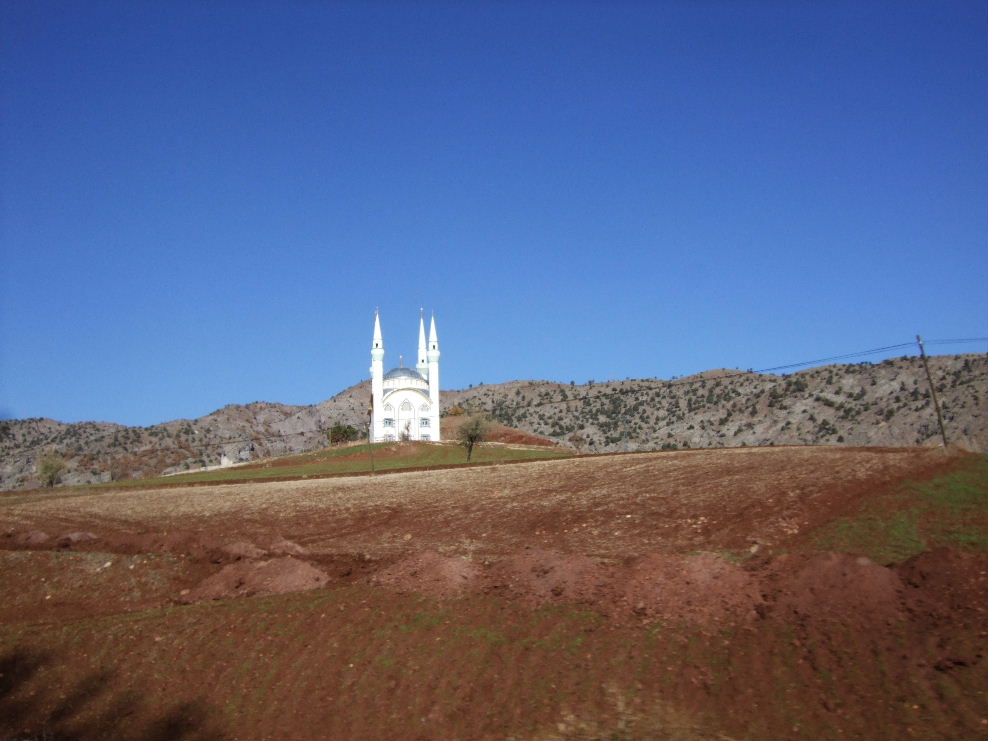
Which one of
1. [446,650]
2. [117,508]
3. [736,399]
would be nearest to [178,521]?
[117,508]

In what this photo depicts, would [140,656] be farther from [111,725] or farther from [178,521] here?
[178,521]

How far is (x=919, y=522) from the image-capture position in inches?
787

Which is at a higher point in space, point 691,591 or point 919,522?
point 919,522

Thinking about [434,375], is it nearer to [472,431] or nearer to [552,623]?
[472,431]

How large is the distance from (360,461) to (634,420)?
50.5 meters

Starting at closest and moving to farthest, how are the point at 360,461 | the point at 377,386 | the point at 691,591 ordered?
1. the point at 691,591
2. the point at 360,461
3. the point at 377,386

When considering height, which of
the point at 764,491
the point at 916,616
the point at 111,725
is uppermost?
the point at 764,491

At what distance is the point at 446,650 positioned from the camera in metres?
16.5

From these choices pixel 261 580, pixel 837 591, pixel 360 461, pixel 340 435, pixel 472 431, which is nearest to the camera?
pixel 837 591

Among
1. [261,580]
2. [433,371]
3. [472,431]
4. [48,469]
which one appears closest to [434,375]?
[433,371]

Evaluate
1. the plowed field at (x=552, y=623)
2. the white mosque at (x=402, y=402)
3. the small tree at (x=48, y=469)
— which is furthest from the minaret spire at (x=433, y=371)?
the plowed field at (x=552, y=623)

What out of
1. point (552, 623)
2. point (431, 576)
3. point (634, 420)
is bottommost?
Answer: point (552, 623)

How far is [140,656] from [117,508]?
24647 mm

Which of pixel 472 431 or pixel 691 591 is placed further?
pixel 472 431
